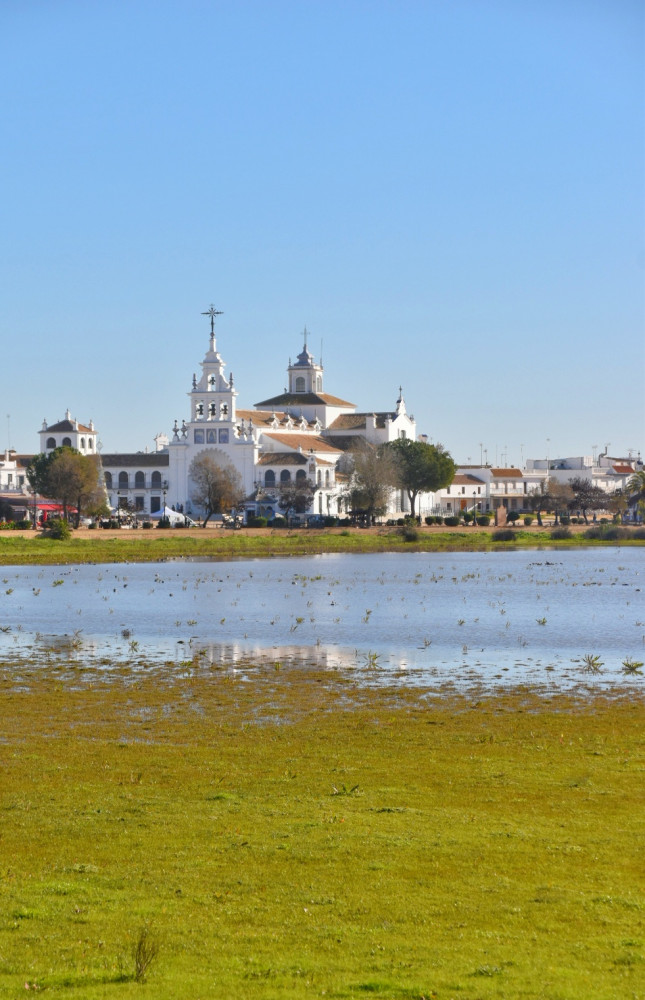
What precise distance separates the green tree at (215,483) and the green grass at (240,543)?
2250cm

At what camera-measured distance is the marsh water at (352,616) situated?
32.2m

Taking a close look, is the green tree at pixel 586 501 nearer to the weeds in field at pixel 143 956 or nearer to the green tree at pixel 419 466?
the green tree at pixel 419 466

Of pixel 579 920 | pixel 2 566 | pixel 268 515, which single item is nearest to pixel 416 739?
pixel 579 920

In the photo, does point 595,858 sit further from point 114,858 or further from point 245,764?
point 245,764

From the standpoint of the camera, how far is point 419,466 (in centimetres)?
14112

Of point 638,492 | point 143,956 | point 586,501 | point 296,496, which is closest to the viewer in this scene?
point 143,956

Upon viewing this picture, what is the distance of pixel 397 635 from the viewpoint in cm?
3762

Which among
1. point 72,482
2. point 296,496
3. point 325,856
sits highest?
point 72,482

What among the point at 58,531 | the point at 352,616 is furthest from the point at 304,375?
the point at 352,616

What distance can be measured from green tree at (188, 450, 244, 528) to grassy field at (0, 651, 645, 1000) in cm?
10781

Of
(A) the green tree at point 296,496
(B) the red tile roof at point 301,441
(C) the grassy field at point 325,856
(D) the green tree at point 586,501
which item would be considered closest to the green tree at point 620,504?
(D) the green tree at point 586,501

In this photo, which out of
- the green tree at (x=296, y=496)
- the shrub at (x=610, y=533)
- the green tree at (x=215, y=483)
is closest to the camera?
the shrub at (x=610, y=533)

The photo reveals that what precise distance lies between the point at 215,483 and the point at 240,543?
3385 cm

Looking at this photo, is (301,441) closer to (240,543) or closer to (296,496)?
(296,496)
